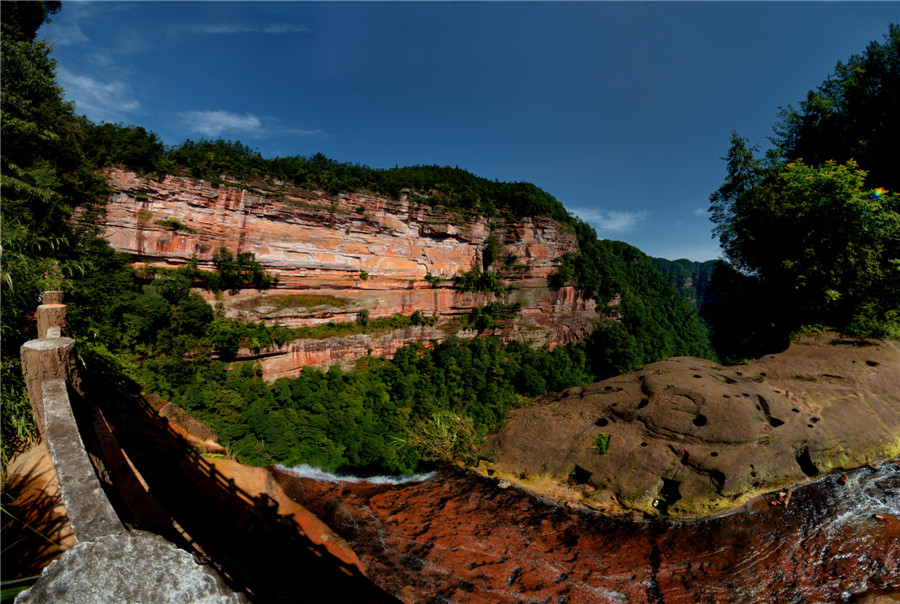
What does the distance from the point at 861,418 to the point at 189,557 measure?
605 inches

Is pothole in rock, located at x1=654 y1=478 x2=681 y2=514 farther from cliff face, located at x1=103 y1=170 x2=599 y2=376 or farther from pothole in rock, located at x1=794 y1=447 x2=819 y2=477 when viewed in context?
cliff face, located at x1=103 y1=170 x2=599 y2=376

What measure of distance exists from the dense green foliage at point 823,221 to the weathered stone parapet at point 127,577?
52.0 ft

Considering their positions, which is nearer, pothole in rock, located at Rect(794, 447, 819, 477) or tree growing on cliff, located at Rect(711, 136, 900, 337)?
pothole in rock, located at Rect(794, 447, 819, 477)

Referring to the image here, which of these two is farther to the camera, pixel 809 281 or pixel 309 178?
pixel 309 178

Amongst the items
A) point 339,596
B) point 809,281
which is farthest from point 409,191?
point 339,596

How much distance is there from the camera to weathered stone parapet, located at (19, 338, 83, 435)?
2951mm

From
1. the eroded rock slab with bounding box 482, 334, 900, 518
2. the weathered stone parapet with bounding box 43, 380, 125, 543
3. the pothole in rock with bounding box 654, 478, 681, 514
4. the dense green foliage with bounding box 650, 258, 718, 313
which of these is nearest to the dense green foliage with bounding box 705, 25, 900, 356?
the eroded rock slab with bounding box 482, 334, 900, 518

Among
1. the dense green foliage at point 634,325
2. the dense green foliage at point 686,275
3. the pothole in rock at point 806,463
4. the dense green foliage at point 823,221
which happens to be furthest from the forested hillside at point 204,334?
the dense green foliage at point 686,275

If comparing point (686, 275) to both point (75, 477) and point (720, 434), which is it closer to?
point (720, 434)

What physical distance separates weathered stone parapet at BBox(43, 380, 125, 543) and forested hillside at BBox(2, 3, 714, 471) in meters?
2.75

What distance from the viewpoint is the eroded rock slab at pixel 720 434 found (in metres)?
8.88

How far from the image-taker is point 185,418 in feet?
35.8

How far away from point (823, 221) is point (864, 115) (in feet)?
20.2

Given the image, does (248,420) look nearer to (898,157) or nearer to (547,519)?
(547,519)
